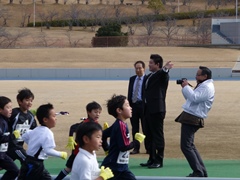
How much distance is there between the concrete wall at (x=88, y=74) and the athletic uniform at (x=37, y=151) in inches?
1185

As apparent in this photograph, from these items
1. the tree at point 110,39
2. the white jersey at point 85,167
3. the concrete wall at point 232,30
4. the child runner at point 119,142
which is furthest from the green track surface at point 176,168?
the concrete wall at point 232,30

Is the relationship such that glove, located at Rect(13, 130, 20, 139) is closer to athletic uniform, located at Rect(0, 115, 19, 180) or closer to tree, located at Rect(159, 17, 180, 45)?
athletic uniform, located at Rect(0, 115, 19, 180)

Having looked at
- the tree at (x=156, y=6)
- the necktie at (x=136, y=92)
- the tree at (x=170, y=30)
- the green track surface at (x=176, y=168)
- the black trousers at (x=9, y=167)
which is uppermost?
the tree at (x=156, y=6)

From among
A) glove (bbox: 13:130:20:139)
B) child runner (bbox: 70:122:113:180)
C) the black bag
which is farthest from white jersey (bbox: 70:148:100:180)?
the black bag

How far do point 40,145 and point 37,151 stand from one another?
0.09 m

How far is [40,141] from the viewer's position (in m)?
7.87

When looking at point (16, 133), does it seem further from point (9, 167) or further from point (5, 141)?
point (9, 167)

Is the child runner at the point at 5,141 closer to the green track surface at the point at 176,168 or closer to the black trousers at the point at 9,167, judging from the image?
the black trousers at the point at 9,167

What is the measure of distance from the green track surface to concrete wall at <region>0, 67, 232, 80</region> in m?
26.3

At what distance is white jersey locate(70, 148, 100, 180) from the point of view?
5898 millimetres

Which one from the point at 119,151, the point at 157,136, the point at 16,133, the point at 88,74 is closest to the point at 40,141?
the point at 119,151

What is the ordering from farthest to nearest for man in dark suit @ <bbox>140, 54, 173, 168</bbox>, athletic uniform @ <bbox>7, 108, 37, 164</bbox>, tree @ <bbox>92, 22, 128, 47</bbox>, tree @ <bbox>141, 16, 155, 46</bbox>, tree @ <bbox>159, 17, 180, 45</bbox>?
tree @ <bbox>159, 17, 180, 45</bbox>
tree @ <bbox>141, 16, 155, 46</bbox>
tree @ <bbox>92, 22, 128, 47</bbox>
man in dark suit @ <bbox>140, 54, 173, 168</bbox>
athletic uniform @ <bbox>7, 108, 37, 164</bbox>

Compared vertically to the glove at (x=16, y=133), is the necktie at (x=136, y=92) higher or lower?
higher

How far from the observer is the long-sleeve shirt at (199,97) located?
9695mm
